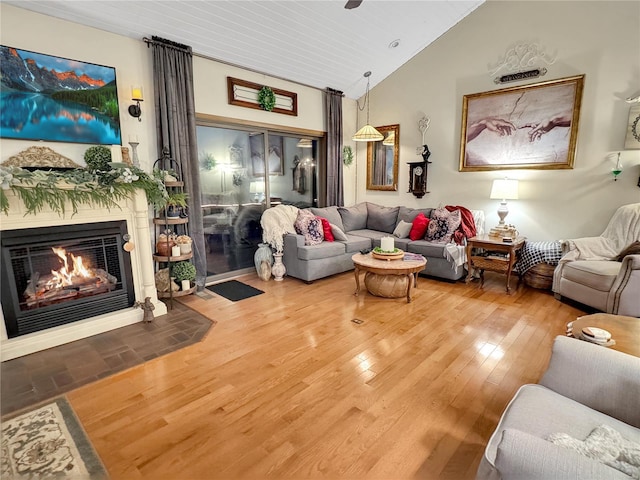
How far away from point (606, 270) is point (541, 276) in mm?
861

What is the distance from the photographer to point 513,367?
2379mm

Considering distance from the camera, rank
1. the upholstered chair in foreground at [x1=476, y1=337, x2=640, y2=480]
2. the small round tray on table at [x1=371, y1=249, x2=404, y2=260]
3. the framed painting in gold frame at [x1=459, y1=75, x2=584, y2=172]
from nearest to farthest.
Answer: the upholstered chair in foreground at [x1=476, y1=337, x2=640, y2=480] → the small round tray on table at [x1=371, y1=249, x2=404, y2=260] → the framed painting in gold frame at [x1=459, y1=75, x2=584, y2=172]

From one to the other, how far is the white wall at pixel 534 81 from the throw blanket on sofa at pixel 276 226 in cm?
230

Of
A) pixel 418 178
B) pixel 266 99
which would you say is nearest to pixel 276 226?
pixel 266 99

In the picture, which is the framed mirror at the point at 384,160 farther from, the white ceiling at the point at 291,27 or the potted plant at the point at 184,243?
the potted plant at the point at 184,243

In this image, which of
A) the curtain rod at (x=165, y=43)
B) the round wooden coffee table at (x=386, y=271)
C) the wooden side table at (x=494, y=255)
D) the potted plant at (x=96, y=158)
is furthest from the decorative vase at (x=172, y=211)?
the wooden side table at (x=494, y=255)

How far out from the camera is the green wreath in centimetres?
459

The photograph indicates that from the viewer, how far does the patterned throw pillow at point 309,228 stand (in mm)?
4383

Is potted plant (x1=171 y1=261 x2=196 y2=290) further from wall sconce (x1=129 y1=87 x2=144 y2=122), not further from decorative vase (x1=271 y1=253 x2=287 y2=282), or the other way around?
wall sconce (x1=129 y1=87 x2=144 y2=122)

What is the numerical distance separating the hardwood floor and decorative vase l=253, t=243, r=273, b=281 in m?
1.09

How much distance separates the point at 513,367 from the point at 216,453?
2.07 meters

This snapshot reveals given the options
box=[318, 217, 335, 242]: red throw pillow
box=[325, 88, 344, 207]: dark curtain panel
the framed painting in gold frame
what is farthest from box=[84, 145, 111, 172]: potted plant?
the framed painting in gold frame

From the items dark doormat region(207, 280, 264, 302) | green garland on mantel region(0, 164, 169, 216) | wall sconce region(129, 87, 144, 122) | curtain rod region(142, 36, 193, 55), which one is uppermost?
curtain rod region(142, 36, 193, 55)

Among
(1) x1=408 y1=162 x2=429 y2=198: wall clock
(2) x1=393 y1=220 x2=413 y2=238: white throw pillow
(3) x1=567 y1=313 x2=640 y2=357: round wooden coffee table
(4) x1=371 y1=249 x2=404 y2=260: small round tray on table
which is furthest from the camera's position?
(1) x1=408 y1=162 x2=429 y2=198: wall clock
